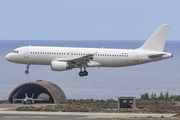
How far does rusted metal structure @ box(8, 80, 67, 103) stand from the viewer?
99238 mm

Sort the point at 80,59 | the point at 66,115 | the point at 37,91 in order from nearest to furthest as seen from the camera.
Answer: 1. the point at 66,115
2. the point at 80,59
3. the point at 37,91

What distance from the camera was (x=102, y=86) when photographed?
174 m

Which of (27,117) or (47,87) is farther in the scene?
(47,87)

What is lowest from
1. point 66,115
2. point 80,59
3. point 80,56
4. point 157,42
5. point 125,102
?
point 66,115

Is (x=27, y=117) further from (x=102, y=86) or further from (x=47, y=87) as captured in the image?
(x=102, y=86)

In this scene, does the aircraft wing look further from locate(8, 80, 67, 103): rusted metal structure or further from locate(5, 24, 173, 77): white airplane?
locate(8, 80, 67, 103): rusted metal structure

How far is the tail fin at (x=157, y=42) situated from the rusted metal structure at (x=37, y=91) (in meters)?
30.9

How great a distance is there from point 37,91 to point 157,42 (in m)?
40.1

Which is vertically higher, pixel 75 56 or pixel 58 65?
pixel 75 56

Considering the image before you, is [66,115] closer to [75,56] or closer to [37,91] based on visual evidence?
[75,56]

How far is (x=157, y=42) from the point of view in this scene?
79125 millimetres

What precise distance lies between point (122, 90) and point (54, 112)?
86.5 meters

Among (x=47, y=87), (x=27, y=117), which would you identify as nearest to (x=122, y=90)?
(x=47, y=87)

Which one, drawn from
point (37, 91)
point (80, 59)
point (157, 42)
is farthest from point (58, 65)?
point (37, 91)
